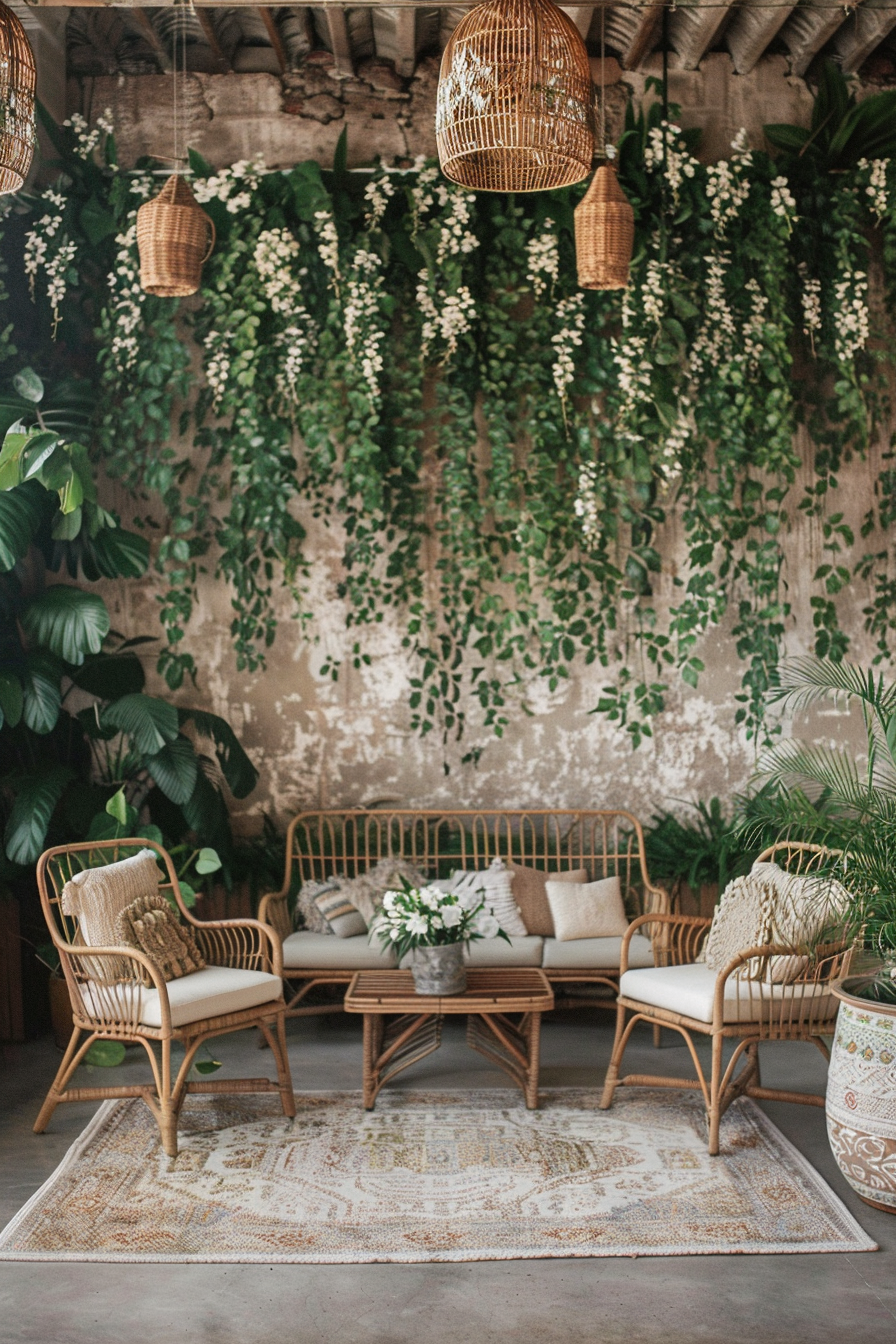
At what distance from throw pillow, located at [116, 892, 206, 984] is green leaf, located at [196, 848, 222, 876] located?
1.76 ft

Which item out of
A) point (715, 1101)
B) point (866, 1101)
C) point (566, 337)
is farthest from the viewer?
point (566, 337)

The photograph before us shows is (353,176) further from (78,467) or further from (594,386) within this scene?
(78,467)

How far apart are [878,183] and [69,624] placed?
4.24 m

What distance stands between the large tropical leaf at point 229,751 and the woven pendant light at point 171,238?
76.8 inches

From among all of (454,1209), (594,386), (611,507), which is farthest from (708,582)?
(454,1209)

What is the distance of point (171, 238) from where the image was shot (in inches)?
188

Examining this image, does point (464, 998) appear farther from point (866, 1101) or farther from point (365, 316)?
point (365, 316)

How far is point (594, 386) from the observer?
18.8 feet

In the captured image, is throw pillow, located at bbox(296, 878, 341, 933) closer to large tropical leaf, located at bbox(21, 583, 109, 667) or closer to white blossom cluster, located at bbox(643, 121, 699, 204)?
large tropical leaf, located at bbox(21, 583, 109, 667)

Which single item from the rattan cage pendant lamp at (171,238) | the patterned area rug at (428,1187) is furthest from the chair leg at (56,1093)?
the rattan cage pendant lamp at (171,238)

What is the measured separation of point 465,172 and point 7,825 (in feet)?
10.5

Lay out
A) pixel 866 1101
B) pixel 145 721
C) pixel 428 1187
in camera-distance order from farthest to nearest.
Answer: pixel 145 721 < pixel 428 1187 < pixel 866 1101

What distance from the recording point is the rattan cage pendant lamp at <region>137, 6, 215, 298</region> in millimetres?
4777

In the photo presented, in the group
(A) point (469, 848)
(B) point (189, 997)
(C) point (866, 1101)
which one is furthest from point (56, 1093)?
(C) point (866, 1101)
